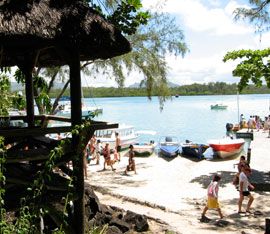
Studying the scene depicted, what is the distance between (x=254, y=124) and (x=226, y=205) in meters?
25.7

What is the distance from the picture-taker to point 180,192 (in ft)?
53.3

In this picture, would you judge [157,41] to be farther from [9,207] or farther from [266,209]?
[9,207]

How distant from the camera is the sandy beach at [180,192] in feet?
37.6

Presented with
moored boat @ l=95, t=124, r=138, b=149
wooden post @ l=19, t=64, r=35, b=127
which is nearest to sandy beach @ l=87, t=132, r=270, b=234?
wooden post @ l=19, t=64, r=35, b=127

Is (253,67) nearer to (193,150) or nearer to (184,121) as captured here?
(193,150)

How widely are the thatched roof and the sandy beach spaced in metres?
5.58

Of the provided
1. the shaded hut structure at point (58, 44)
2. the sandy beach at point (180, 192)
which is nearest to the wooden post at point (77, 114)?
the shaded hut structure at point (58, 44)

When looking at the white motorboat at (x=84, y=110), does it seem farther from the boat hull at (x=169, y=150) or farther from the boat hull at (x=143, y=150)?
the boat hull at (x=169, y=150)

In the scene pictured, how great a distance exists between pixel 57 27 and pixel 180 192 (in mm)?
11558

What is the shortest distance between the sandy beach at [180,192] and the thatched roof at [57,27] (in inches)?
220

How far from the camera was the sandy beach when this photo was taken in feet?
37.6

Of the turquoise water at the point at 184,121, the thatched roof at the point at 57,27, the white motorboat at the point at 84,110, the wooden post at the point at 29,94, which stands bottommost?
the turquoise water at the point at 184,121

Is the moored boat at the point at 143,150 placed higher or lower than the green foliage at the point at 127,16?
lower

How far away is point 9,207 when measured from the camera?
6.12 meters
